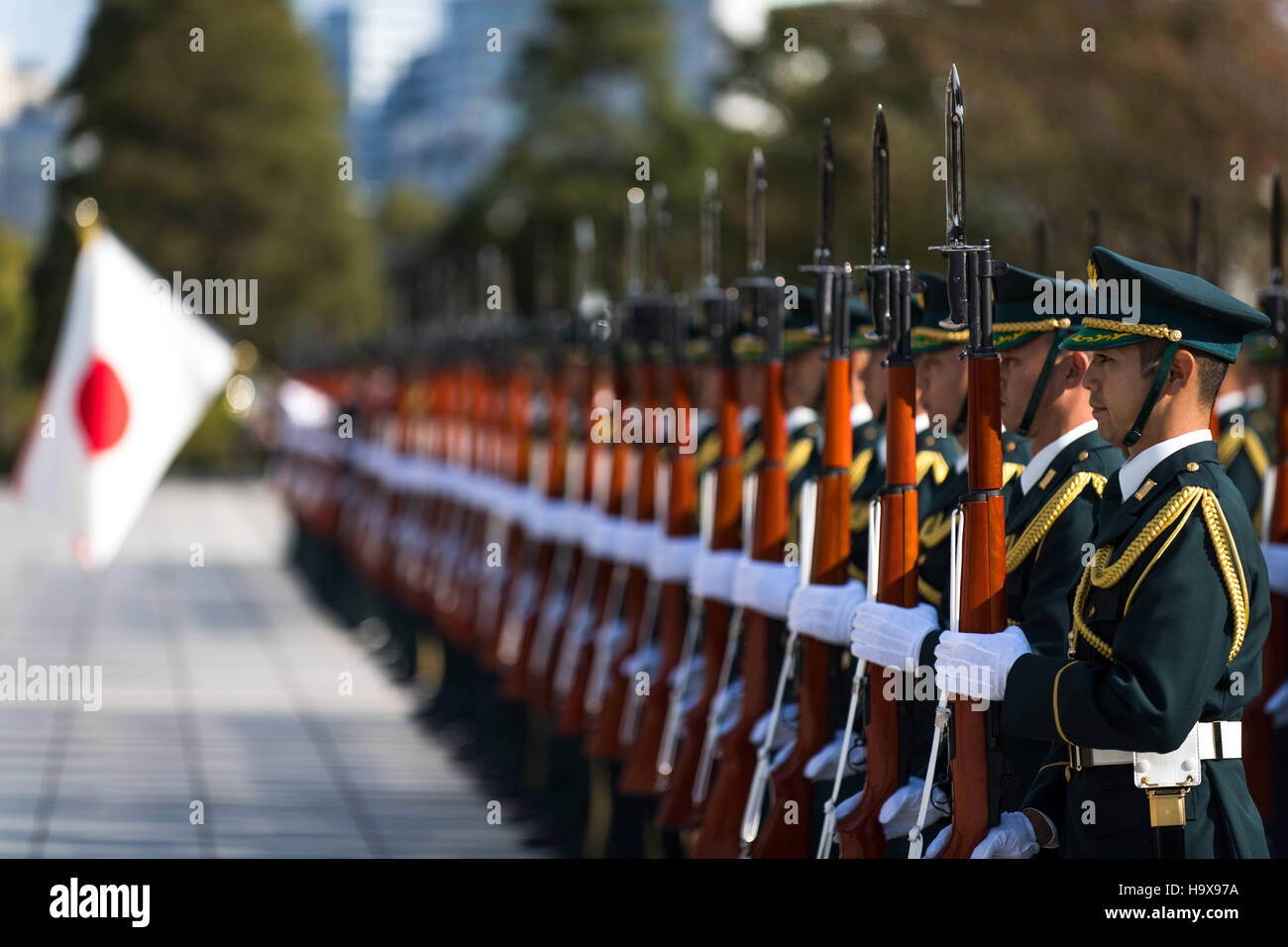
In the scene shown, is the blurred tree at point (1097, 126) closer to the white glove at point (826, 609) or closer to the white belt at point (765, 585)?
the white belt at point (765, 585)

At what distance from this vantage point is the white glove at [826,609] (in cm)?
377

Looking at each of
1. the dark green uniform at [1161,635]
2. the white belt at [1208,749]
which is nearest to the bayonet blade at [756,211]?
the dark green uniform at [1161,635]

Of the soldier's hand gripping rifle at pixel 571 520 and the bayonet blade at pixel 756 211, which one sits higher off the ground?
the bayonet blade at pixel 756 211

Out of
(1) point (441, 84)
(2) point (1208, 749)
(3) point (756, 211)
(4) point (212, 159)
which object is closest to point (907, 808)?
(2) point (1208, 749)

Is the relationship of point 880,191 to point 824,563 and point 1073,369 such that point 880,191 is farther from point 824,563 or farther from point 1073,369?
point 824,563

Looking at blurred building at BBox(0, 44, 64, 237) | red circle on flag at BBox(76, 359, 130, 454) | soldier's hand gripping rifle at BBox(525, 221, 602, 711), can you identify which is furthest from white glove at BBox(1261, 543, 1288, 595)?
blurred building at BBox(0, 44, 64, 237)

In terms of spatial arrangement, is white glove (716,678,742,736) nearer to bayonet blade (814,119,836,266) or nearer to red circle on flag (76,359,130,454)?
bayonet blade (814,119,836,266)

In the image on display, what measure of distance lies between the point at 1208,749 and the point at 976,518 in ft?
1.69

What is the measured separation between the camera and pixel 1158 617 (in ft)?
8.76

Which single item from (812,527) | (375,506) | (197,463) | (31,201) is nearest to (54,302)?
(197,463)

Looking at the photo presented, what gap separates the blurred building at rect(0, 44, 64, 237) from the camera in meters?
31.2

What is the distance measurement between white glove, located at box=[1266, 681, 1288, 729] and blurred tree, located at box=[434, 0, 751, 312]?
1122 inches

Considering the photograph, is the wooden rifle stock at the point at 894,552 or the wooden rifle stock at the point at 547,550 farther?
the wooden rifle stock at the point at 547,550
